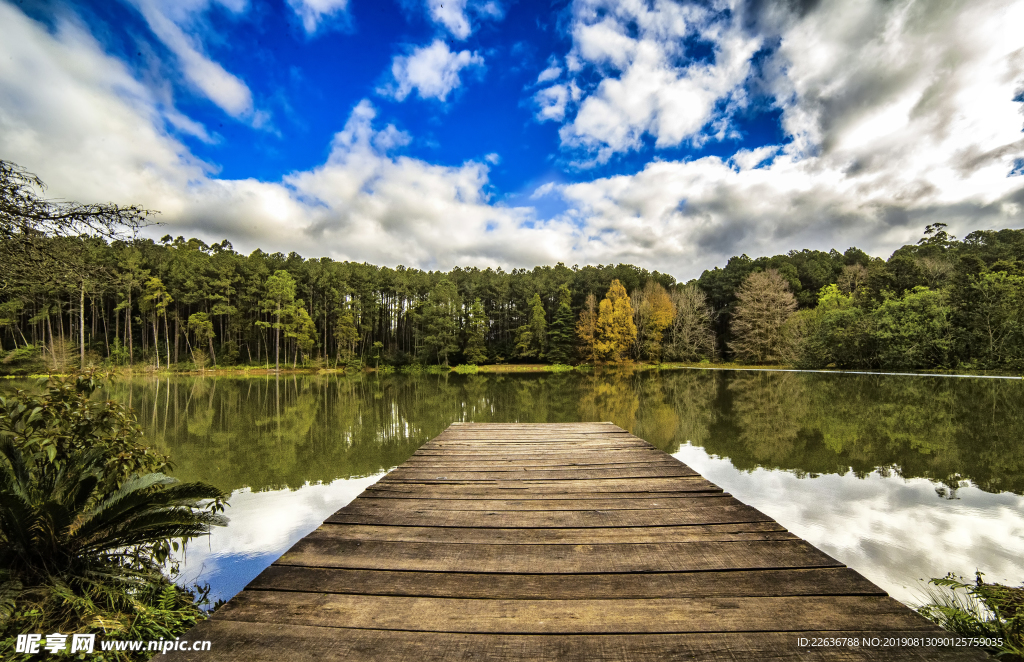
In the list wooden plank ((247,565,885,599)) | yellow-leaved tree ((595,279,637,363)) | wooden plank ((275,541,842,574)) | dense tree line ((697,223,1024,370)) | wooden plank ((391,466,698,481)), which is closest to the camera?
wooden plank ((247,565,885,599))

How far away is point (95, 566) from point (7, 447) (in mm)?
867

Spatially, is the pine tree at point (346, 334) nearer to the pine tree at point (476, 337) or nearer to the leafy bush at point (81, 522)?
the pine tree at point (476, 337)

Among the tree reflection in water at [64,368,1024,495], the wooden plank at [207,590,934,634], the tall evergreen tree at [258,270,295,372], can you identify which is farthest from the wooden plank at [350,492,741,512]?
the tall evergreen tree at [258,270,295,372]

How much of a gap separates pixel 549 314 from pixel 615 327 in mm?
9211

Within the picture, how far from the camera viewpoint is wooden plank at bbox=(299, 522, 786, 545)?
1.87 metres

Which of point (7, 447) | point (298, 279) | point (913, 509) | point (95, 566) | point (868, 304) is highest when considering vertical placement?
point (298, 279)

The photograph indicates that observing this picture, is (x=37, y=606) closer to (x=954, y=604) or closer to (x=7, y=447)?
(x=7, y=447)

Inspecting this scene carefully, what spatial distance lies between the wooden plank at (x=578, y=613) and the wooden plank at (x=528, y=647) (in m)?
0.03

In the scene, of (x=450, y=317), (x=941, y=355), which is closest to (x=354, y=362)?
(x=450, y=317)

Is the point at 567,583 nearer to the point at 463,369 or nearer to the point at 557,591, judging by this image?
the point at 557,591

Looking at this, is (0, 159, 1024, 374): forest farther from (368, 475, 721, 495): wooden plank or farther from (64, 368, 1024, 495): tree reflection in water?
(368, 475, 721, 495): wooden plank

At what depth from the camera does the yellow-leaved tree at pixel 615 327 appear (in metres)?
33.4

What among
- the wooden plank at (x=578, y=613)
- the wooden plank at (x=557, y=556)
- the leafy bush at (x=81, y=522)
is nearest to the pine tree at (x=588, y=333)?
the leafy bush at (x=81, y=522)

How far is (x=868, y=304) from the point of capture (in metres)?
24.1
